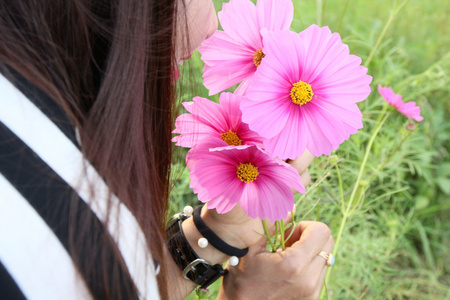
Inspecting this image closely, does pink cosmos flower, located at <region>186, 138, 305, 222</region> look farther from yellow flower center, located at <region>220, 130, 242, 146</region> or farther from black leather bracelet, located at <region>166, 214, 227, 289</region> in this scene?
black leather bracelet, located at <region>166, 214, 227, 289</region>

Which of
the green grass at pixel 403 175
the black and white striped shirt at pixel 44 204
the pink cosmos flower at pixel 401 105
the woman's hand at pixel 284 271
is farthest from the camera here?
the green grass at pixel 403 175

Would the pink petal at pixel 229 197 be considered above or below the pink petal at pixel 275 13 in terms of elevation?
below

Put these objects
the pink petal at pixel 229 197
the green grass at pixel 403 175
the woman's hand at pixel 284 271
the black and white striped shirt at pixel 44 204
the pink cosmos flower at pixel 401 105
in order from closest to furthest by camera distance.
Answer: the black and white striped shirt at pixel 44 204 → the pink petal at pixel 229 197 → the woman's hand at pixel 284 271 → the pink cosmos flower at pixel 401 105 → the green grass at pixel 403 175

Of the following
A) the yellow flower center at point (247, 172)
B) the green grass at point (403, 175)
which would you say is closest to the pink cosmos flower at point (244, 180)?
the yellow flower center at point (247, 172)

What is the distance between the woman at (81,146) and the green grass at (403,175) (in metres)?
0.63

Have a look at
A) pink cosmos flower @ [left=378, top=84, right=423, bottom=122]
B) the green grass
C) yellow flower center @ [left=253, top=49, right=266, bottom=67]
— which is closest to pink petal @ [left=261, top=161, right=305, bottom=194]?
yellow flower center @ [left=253, top=49, right=266, bottom=67]

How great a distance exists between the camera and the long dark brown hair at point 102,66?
0.40m

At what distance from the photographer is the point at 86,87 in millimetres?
426

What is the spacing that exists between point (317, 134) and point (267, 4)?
0.42 ft

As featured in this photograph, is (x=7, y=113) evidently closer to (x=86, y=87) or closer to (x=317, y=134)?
(x=86, y=87)

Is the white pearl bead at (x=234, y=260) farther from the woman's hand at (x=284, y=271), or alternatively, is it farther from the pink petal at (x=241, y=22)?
the pink petal at (x=241, y=22)

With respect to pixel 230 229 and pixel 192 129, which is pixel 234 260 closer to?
pixel 230 229

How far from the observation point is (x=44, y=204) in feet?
1.24

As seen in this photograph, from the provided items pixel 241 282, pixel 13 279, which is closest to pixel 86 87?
pixel 13 279
